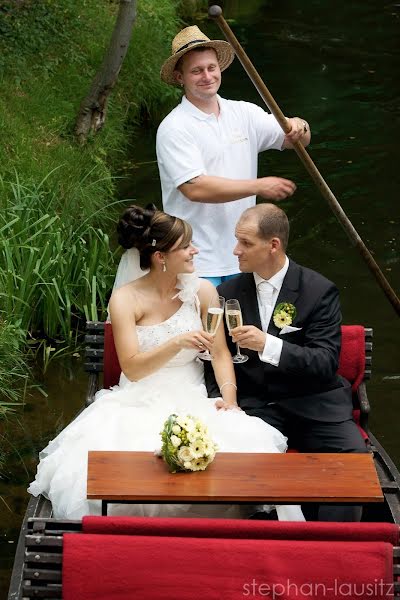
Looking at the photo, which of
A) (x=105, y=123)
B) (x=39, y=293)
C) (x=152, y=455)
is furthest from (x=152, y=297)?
(x=105, y=123)

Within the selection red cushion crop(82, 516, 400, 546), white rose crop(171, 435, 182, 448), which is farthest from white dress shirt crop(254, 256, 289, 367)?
red cushion crop(82, 516, 400, 546)

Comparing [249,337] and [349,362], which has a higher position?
[249,337]

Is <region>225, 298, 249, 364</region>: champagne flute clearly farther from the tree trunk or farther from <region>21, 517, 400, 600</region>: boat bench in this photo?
the tree trunk

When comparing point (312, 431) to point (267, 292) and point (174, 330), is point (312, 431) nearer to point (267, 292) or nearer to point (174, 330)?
point (267, 292)

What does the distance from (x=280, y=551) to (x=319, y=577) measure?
0.55 feet

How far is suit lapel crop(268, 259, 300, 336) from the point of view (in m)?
→ 5.59

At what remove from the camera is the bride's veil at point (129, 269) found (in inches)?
228

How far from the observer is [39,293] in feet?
26.7

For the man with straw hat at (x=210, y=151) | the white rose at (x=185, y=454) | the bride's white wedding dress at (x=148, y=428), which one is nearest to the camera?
the white rose at (x=185, y=454)

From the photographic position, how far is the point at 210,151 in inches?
246

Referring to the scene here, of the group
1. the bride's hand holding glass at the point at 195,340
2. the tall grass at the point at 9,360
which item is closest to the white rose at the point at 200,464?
the bride's hand holding glass at the point at 195,340

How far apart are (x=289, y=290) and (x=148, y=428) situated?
94 centimetres

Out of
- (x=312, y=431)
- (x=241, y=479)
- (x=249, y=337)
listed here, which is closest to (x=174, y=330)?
(x=249, y=337)

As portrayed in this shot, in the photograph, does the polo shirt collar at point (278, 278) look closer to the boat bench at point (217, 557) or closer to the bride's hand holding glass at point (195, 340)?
the bride's hand holding glass at point (195, 340)
